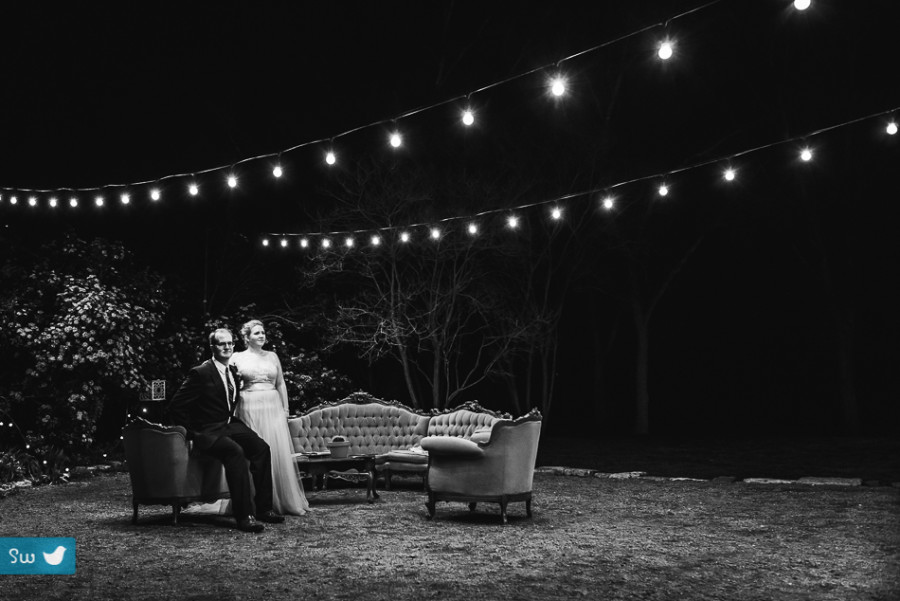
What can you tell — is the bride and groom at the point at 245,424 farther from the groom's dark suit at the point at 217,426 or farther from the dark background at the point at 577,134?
the dark background at the point at 577,134

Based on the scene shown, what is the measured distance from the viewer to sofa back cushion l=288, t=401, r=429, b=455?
9.05m

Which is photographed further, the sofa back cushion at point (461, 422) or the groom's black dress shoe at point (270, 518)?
the sofa back cushion at point (461, 422)

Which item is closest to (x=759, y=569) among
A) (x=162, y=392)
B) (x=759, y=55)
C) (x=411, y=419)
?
(x=411, y=419)

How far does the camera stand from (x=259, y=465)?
6.34 meters

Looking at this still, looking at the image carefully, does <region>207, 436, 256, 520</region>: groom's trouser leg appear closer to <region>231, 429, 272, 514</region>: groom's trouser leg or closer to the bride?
<region>231, 429, 272, 514</region>: groom's trouser leg

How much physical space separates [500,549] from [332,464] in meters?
2.65

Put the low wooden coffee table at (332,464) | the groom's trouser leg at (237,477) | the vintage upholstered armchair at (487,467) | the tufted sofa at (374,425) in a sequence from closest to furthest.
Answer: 1. the groom's trouser leg at (237,477)
2. the vintage upholstered armchair at (487,467)
3. the low wooden coffee table at (332,464)
4. the tufted sofa at (374,425)

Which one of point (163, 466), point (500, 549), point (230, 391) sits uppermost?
point (230, 391)

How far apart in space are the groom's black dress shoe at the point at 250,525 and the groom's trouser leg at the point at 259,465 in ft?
0.92

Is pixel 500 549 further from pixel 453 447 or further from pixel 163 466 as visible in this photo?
pixel 163 466

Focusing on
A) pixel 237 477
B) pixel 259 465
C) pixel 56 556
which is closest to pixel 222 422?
pixel 259 465

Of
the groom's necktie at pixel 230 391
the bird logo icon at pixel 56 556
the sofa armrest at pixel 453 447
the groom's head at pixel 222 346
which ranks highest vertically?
the groom's head at pixel 222 346
